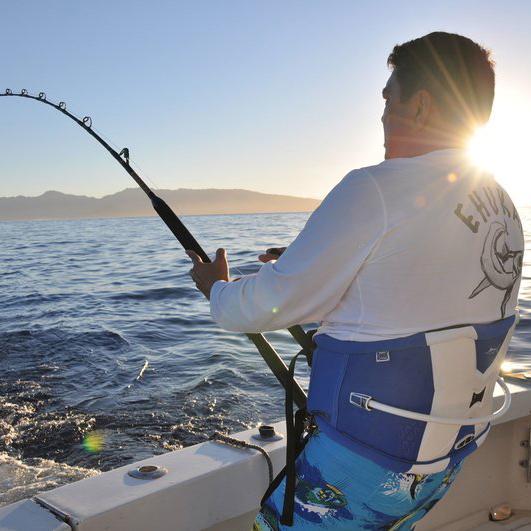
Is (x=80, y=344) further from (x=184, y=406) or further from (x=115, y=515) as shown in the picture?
(x=115, y=515)

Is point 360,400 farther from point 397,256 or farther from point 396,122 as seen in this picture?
point 396,122

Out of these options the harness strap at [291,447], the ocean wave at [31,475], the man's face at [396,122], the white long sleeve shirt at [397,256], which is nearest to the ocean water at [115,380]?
the ocean wave at [31,475]

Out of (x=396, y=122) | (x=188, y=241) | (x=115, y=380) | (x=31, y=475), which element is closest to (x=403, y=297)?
(x=396, y=122)

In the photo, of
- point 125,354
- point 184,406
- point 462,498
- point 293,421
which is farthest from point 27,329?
point 293,421

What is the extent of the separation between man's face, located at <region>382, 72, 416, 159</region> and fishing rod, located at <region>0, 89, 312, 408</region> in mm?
571

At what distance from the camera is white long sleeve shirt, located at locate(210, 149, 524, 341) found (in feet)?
3.88

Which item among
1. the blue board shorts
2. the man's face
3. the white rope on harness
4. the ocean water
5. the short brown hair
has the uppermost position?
the short brown hair

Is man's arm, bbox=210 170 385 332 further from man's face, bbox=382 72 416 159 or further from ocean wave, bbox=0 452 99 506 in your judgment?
ocean wave, bbox=0 452 99 506

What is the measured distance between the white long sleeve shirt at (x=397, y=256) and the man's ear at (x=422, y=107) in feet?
0.26

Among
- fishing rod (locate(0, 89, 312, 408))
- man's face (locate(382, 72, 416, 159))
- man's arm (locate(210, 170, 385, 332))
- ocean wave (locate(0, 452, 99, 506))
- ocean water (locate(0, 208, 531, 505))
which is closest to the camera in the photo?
man's arm (locate(210, 170, 385, 332))

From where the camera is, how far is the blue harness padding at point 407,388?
1.22 meters

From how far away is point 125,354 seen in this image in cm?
775

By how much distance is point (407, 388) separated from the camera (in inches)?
48.2

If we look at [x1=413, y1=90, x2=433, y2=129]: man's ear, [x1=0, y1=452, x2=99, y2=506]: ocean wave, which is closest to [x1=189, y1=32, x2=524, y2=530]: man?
[x1=413, y1=90, x2=433, y2=129]: man's ear
